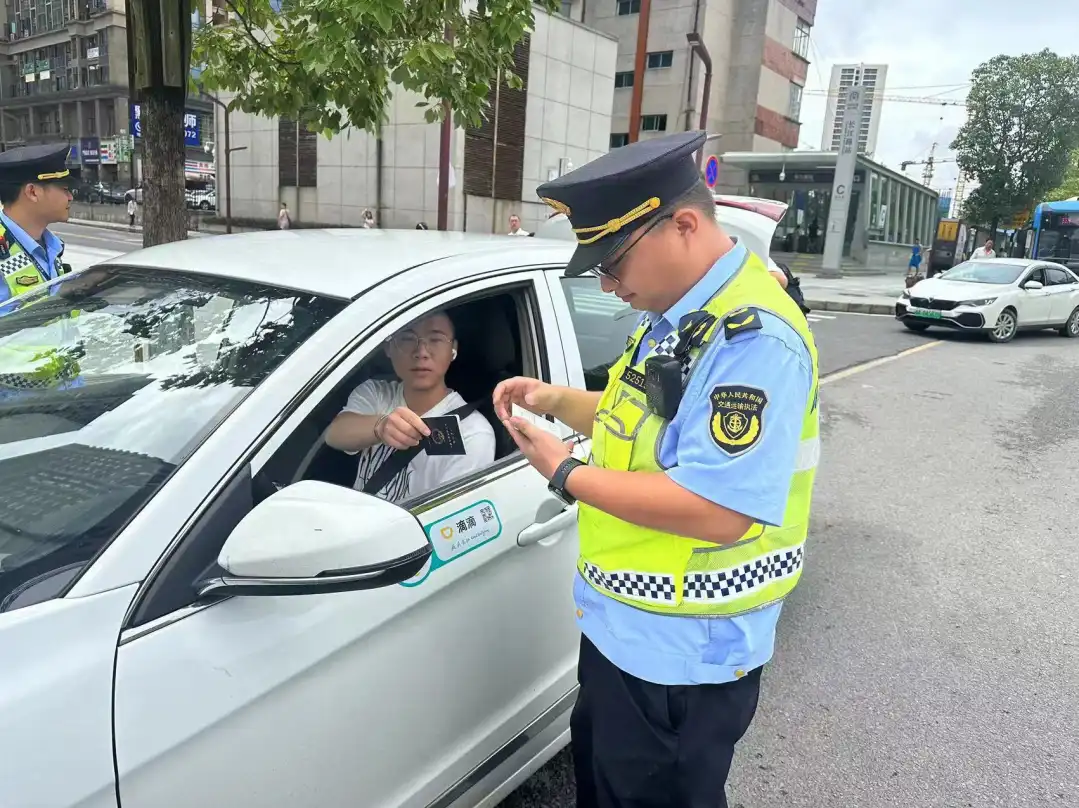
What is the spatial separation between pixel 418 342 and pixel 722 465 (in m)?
1.10

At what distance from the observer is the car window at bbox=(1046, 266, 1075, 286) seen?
1435 centimetres

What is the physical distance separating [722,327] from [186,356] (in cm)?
119

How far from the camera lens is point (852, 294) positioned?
2089cm

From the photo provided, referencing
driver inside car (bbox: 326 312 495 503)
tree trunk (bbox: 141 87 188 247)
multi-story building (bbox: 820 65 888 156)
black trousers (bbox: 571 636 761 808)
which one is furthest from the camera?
multi-story building (bbox: 820 65 888 156)

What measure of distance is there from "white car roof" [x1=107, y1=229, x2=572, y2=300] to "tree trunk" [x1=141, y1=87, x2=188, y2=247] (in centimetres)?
218

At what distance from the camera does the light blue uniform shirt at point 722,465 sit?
132cm

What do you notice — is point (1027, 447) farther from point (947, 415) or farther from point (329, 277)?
point (329, 277)

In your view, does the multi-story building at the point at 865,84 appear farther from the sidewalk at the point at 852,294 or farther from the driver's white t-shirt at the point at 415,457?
the driver's white t-shirt at the point at 415,457

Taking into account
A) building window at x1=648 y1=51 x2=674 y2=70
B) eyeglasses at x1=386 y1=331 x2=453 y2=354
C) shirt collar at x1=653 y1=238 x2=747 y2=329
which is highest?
building window at x1=648 y1=51 x2=674 y2=70

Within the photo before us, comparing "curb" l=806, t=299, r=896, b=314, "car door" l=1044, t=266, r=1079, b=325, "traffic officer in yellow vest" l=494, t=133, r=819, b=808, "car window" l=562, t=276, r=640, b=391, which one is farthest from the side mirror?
"curb" l=806, t=299, r=896, b=314

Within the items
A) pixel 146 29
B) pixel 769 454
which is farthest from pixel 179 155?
pixel 769 454

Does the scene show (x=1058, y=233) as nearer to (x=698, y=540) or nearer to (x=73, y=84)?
(x=698, y=540)

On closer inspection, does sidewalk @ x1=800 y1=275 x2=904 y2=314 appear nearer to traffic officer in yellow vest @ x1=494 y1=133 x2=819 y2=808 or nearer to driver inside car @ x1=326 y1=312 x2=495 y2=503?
driver inside car @ x1=326 y1=312 x2=495 y2=503

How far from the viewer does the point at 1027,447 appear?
668cm
